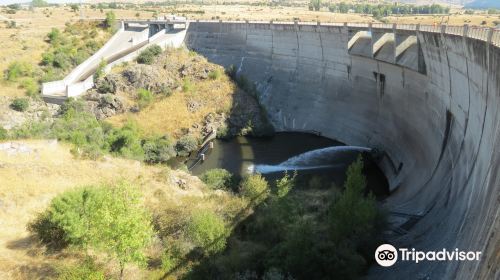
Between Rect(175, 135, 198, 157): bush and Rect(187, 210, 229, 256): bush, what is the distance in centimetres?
2389

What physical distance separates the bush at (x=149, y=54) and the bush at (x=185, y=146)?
1748cm

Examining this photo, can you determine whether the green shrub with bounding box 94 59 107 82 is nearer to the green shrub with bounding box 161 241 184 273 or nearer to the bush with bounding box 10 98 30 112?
the bush with bounding box 10 98 30 112

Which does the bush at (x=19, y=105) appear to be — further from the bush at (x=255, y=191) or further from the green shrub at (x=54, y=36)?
the bush at (x=255, y=191)

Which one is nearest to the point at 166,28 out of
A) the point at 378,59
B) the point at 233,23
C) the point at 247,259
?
the point at 233,23

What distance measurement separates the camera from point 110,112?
153ft

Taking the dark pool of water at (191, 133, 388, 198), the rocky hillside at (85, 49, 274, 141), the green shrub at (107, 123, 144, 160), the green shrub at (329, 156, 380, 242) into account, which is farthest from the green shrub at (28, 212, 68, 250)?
the rocky hillside at (85, 49, 274, 141)

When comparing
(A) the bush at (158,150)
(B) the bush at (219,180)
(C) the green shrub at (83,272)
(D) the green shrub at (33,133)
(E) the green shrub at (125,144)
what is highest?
(C) the green shrub at (83,272)

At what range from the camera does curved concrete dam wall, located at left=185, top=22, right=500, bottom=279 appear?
16.1 metres

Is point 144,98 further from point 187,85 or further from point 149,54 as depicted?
point 149,54

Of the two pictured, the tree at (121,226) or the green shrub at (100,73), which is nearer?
the tree at (121,226)

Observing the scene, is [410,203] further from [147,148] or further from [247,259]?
[147,148]

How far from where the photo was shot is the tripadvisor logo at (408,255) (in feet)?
50.8

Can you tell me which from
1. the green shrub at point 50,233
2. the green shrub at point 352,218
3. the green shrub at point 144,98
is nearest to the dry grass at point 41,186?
the green shrub at point 50,233

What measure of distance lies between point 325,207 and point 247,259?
25.3ft
